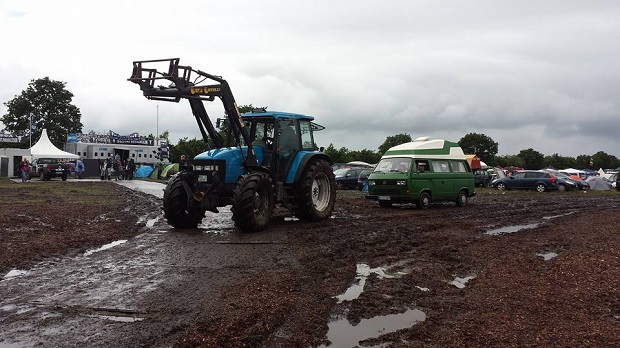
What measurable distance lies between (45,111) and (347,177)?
219ft

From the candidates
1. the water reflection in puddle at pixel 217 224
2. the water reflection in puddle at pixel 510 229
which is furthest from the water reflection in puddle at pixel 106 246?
the water reflection in puddle at pixel 510 229

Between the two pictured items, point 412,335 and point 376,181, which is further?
point 376,181

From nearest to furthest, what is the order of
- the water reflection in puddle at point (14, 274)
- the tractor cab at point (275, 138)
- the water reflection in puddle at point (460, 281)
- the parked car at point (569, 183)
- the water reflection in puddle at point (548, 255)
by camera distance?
the water reflection in puddle at point (460, 281) < the water reflection in puddle at point (14, 274) < the water reflection in puddle at point (548, 255) < the tractor cab at point (275, 138) < the parked car at point (569, 183)

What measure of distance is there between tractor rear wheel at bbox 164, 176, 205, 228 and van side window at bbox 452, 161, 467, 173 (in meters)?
10.8

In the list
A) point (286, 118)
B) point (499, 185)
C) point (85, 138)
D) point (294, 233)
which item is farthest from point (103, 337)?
point (85, 138)

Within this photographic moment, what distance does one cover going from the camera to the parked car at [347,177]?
3403 cm

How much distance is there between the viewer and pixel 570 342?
15.2 feet

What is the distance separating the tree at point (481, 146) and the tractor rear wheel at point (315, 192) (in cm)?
9305

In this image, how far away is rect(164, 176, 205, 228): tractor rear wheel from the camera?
12031 millimetres

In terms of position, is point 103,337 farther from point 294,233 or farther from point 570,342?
point 294,233

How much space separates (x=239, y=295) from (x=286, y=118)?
7689mm

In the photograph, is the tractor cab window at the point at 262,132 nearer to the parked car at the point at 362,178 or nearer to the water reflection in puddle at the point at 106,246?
the water reflection in puddle at the point at 106,246

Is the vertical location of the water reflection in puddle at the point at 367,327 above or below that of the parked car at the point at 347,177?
below

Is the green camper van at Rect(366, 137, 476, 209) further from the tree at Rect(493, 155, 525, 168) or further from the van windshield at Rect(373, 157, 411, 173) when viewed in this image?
the tree at Rect(493, 155, 525, 168)
